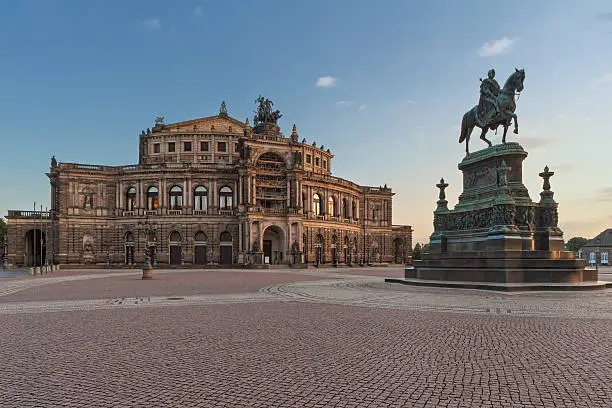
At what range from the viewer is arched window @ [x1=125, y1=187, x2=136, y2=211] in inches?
2856

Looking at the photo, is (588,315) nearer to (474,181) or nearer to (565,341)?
(565,341)

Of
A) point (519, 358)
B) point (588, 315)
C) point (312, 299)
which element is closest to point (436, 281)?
point (312, 299)

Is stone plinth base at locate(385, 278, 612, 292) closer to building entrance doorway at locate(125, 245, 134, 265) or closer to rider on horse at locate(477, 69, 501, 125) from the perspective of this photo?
rider on horse at locate(477, 69, 501, 125)

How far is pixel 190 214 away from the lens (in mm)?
70562

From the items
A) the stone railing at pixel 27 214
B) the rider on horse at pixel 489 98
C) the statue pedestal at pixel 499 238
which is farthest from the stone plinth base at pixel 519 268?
the stone railing at pixel 27 214

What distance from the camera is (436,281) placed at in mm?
23906

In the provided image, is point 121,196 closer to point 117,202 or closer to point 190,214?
point 117,202

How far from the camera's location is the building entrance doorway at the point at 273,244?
72481mm

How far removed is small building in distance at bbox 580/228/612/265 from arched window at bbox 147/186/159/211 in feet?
297

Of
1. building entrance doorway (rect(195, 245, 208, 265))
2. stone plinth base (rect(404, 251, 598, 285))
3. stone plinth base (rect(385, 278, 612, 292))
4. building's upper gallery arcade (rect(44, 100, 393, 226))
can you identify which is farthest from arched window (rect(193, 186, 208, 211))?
stone plinth base (rect(385, 278, 612, 292))

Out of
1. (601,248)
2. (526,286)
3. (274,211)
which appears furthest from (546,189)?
(601,248)

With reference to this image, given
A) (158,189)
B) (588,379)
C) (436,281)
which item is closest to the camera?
Answer: (588,379)

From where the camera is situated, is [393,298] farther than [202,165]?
No

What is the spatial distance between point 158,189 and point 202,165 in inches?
291
